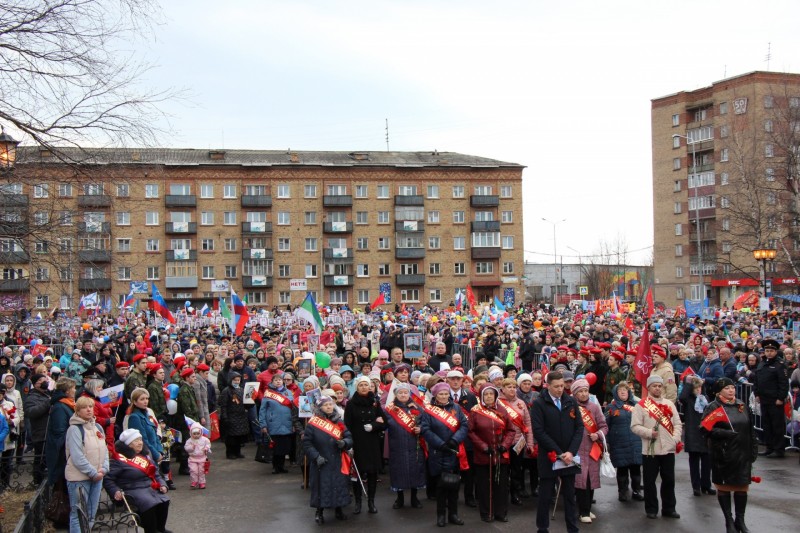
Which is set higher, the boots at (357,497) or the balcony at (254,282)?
the balcony at (254,282)

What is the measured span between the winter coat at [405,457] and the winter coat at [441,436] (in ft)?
1.43

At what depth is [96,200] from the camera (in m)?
10.1

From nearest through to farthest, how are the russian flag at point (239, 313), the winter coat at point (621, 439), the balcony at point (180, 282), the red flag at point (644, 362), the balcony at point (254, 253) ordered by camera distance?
the winter coat at point (621, 439) → the red flag at point (644, 362) → the russian flag at point (239, 313) → the balcony at point (180, 282) → the balcony at point (254, 253)

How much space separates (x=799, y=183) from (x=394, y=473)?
26819mm

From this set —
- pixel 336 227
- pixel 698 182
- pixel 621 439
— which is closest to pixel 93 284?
pixel 621 439

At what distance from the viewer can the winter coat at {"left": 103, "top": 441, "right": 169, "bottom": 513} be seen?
813 cm

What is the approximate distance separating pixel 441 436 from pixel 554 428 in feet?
5.00

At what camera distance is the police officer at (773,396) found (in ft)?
42.5

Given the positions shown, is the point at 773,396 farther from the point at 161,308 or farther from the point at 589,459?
the point at 161,308

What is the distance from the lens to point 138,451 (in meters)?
8.34

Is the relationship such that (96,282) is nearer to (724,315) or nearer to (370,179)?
(724,315)

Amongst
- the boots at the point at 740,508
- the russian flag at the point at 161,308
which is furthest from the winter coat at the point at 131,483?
the russian flag at the point at 161,308

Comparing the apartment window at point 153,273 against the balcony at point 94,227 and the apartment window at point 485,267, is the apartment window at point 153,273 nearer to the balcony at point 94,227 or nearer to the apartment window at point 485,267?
the apartment window at point 485,267

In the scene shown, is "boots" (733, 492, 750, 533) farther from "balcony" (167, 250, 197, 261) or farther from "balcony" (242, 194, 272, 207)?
"balcony" (167, 250, 197, 261)
